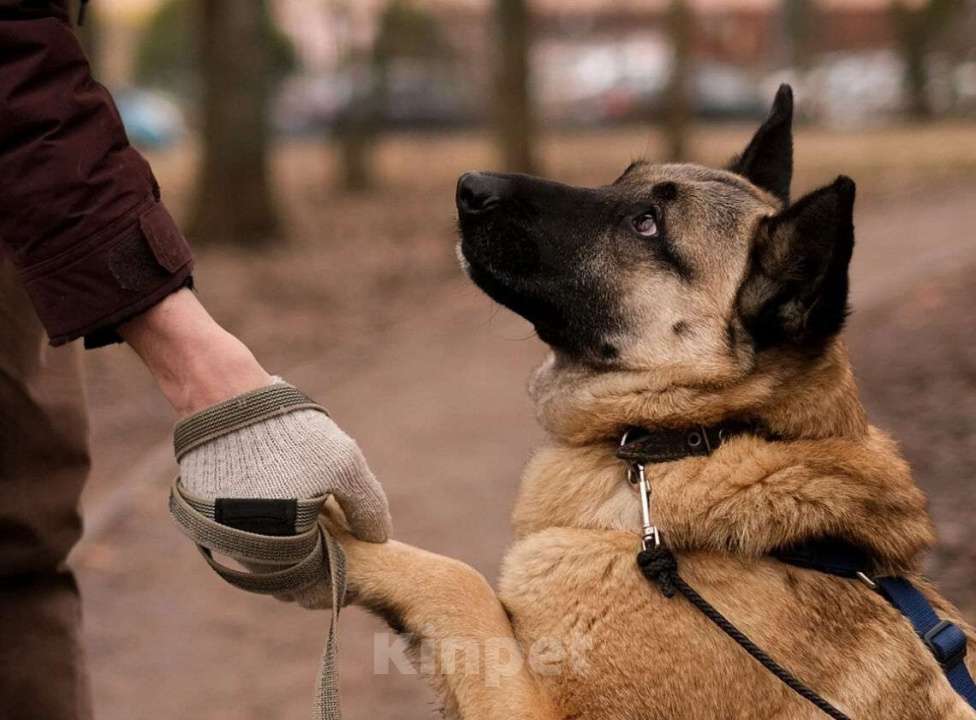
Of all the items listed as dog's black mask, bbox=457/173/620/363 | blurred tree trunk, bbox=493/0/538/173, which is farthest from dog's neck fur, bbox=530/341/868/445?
blurred tree trunk, bbox=493/0/538/173

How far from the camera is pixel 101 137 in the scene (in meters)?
2.46

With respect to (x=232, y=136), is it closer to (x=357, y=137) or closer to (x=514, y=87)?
(x=514, y=87)

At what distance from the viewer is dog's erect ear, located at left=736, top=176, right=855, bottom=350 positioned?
2854 mm

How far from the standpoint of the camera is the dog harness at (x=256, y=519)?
2.54m

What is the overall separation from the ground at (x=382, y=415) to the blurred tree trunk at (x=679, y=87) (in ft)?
14.3

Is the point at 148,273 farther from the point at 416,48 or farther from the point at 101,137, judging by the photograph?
the point at 416,48

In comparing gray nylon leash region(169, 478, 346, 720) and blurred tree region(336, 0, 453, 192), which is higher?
gray nylon leash region(169, 478, 346, 720)

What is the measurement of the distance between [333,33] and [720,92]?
1547 cm

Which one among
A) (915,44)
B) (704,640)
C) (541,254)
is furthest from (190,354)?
(915,44)

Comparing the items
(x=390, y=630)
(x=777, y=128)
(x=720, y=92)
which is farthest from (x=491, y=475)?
(x=720, y=92)

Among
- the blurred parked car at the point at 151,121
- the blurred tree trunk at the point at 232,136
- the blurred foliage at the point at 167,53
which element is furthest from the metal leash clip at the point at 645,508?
the blurred foliage at the point at 167,53

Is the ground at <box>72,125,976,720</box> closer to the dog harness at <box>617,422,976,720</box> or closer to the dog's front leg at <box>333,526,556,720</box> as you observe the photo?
the dog's front leg at <box>333,526,556,720</box>

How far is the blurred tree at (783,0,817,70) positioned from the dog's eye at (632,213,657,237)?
3268 cm

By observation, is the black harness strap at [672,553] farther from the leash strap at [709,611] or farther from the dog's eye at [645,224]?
the dog's eye at [645,224]
